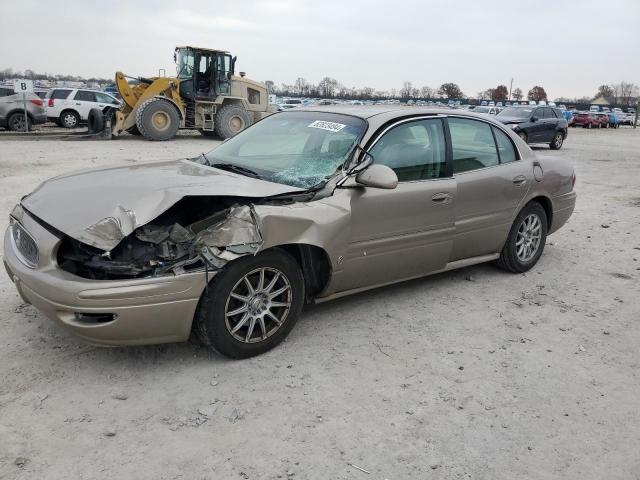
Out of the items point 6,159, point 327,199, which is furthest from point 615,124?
point 327,199

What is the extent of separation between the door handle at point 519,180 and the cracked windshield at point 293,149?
172 cm

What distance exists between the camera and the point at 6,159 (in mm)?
12164

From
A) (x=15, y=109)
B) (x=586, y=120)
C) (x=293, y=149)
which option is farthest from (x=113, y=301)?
(x=586, y=120)

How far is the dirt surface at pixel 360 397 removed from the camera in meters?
2.60

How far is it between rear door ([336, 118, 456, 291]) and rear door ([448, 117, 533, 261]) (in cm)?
14

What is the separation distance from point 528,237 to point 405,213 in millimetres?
1901

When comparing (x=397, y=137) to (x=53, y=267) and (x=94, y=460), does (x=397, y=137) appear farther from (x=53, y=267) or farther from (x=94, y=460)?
(x=94, y=460)

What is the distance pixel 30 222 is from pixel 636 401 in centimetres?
381

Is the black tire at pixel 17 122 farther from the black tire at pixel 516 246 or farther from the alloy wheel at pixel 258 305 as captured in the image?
the alloy wheel at pixel 258 305

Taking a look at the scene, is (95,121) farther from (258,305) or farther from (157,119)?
A: (258,305)

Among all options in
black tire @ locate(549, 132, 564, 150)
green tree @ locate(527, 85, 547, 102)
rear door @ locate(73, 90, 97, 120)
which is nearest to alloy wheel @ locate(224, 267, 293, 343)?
black tire @ locate(549, 132, 564, 150)

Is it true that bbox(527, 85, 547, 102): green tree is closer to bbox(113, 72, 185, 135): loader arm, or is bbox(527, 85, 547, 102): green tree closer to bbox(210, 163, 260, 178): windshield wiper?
bbox(113, 72, 185, 135): loader arm

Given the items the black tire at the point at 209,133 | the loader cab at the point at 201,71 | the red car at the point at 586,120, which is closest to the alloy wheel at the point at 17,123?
the loader cab at the point at 201,71

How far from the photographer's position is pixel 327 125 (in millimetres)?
4359
